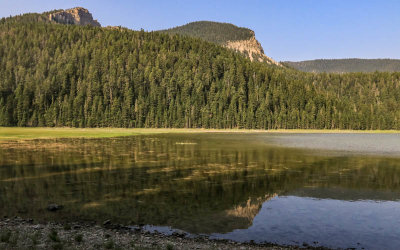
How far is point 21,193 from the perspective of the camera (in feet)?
81.3

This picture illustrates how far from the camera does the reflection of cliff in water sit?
65.1ft

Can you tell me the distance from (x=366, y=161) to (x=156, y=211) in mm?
35163

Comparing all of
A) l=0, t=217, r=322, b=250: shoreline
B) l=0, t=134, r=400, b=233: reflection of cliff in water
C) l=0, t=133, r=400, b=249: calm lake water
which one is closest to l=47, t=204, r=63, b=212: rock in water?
l=0, t=134, r=400, b=233: reflection of cliff in water

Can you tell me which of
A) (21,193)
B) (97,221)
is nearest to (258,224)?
(97,221)

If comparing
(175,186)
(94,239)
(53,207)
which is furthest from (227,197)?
(94,239)

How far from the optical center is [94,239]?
47.1ft

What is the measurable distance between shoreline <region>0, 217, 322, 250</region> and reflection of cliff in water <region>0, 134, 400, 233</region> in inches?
71.6

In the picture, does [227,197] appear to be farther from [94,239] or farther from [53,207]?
[94,239]

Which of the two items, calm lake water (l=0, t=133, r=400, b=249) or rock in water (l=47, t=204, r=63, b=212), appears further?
rock in water (l=47, t=204, r=63, b=212)

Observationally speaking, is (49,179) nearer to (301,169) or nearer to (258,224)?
(258,224)

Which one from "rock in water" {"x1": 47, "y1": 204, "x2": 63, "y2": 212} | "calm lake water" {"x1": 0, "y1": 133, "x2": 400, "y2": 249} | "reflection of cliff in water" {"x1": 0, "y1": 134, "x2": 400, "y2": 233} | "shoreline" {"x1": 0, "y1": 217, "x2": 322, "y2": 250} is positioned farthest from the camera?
"rock in water" {"x1": 47, "y1": 204, "x2": 63, "y2": 212}

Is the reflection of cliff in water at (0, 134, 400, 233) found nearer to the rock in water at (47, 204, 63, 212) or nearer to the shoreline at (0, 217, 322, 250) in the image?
the rock in water at (47, 204, 63, 212)

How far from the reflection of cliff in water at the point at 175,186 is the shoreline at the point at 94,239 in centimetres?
182

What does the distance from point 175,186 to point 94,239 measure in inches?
541
